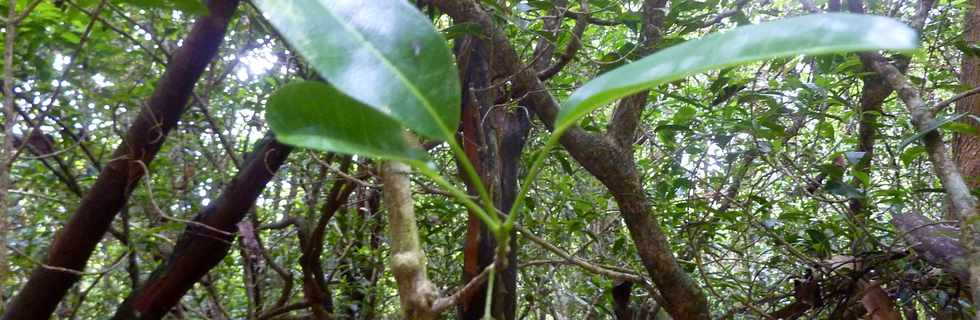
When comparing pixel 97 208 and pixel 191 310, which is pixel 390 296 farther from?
pixel 97 208

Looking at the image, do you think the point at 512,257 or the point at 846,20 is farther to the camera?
the point at 512,257

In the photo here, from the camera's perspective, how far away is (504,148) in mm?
1233

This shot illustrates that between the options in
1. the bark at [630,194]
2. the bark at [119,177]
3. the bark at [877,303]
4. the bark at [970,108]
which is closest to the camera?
the bark at [119,177]

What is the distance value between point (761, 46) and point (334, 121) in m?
0.19

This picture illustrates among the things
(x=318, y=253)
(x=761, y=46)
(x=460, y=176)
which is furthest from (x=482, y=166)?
(x=761, y=46)

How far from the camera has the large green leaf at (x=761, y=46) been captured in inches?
10.5

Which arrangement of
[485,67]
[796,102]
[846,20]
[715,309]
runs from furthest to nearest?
[715,309] < [796,102] < [485,67] < [846,20]

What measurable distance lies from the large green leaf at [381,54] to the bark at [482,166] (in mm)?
676

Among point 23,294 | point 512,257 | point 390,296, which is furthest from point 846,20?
point 390,296

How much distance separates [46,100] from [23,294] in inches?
17.1

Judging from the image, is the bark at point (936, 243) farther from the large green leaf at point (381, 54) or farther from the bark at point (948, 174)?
the large green leaf at point (381, 54)

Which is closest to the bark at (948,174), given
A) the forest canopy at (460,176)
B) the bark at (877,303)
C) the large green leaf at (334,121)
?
the forest canopy at (460,176)

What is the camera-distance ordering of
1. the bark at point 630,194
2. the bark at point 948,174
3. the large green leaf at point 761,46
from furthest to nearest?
the bark at point 630,194 → the bark at point 948,174 → the large green leaf at point 761,46

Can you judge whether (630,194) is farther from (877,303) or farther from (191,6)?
(191,6)
